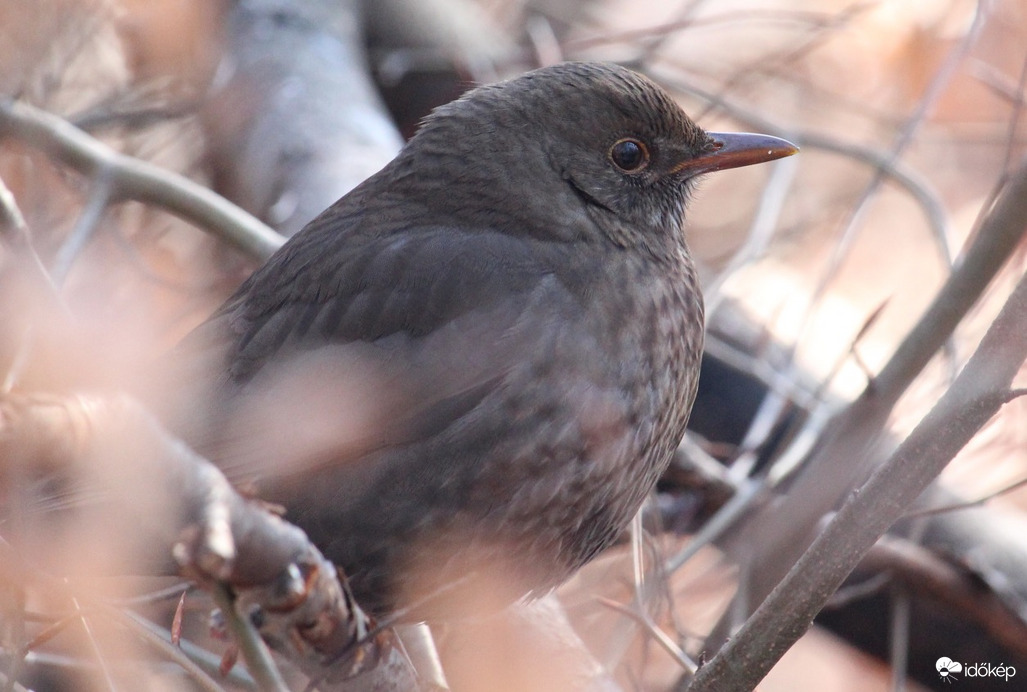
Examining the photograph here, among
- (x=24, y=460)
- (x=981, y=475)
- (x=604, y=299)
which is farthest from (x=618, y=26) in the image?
(x=24, y=460)

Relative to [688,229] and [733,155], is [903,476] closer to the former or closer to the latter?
[733,155]

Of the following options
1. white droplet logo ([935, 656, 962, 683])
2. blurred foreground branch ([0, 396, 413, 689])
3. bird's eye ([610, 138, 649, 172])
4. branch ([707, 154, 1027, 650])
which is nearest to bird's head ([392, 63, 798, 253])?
bird's eye ([610, 138, 649, 172])

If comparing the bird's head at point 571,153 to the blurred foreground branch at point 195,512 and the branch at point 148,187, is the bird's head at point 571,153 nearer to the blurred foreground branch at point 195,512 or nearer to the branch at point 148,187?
the branch at point 148,187

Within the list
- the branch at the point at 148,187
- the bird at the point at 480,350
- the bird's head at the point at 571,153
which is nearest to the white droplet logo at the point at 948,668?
the bird at the point at 480,350

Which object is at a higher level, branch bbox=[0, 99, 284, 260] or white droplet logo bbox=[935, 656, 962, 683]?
branch bbox=[0, 99, 284, 260]

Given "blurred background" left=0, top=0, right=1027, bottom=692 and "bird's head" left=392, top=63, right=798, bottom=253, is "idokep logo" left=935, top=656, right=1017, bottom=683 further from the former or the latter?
"bird's head" left=392, top=63, right=798, bottom=253

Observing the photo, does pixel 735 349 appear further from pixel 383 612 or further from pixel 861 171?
pixel 861 171
